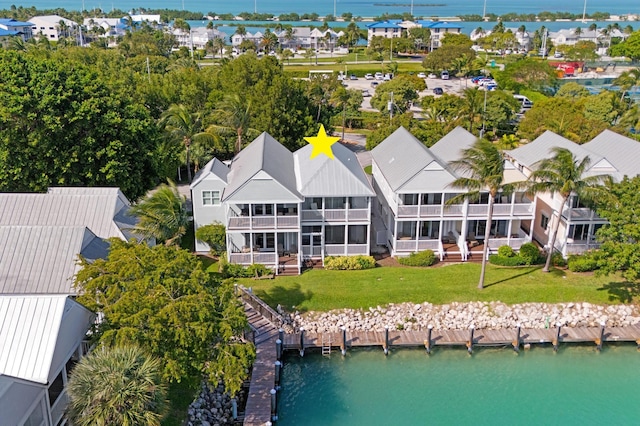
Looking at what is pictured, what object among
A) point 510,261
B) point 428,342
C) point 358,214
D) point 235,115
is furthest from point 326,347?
point 235,115

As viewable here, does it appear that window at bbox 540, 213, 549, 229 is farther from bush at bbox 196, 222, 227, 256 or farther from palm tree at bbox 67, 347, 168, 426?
palm tree at bbox 67, 347, 168, 426

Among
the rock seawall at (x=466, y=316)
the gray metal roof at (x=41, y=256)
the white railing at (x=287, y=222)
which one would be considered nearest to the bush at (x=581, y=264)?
the rock seawall at (x=466, y=316)

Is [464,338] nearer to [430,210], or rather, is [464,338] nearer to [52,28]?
[430,210]

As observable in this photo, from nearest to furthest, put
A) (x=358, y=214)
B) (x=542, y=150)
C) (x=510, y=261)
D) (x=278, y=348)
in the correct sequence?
(x=278, y=348)
(x=510, y=261)
(x=358, y=214)
(x=542, y=150)

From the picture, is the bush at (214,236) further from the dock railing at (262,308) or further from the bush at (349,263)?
the bush at (349,263)

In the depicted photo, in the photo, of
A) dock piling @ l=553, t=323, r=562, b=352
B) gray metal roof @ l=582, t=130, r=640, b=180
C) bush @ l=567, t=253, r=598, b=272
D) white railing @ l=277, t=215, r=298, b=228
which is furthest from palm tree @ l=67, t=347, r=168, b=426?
gray metal roof @ l=582, t=130, r=640, b=180

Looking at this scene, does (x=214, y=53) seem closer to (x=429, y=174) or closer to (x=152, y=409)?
(x=429, y=174)
